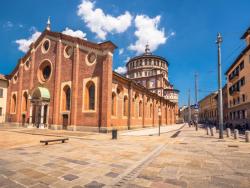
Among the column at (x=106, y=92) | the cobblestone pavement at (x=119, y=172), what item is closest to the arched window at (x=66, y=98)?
the column at (x=106, y=92)

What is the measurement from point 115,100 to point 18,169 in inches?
655

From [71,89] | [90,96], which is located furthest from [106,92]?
[71,89]

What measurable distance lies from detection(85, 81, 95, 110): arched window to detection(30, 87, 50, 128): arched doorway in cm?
633

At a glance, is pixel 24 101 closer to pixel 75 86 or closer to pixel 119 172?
pixel 75 86

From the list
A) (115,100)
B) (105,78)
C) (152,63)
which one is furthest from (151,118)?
(152,63)

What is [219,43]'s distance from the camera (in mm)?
16406

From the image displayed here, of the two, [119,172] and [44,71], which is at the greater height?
[44,71]

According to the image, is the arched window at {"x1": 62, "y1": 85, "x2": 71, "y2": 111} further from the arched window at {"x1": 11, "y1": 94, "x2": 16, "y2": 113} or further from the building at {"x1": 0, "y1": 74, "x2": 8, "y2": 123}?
the building at {"x1": 0, "y1": 74, "x2": 8, "y2": 123}

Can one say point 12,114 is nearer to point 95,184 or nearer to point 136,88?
point 136,88

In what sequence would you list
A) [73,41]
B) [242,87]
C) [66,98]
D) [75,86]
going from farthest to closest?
[242,87] < [66,98] < [73,41] < [75,86]

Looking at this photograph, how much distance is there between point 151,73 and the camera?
61.0m

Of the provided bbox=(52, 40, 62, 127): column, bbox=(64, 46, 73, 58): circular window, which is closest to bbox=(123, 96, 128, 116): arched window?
bbox=(52, 40, 62, 127): column

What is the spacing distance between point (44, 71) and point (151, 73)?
40736 millimetres

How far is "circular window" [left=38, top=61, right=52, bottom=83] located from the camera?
2573cm
